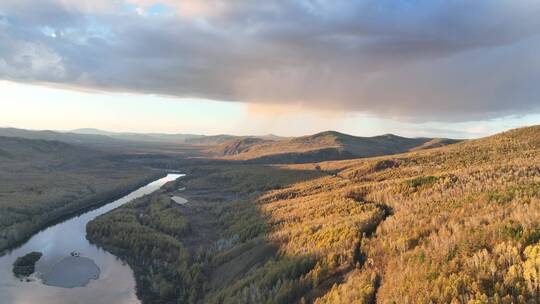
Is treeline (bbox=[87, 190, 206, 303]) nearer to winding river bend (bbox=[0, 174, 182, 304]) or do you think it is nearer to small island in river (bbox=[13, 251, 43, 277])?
winding river bend (bbox=[0, 174, 182, 304])

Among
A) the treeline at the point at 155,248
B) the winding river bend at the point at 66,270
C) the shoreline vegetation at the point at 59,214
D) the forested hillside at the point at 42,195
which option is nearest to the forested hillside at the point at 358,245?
the treeline at the point at 155,248

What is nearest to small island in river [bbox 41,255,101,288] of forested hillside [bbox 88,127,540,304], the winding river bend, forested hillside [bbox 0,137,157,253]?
the winding river bend

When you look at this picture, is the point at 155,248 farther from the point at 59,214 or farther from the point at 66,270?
the point at 59,214

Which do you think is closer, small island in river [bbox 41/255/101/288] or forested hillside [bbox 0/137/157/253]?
small island in river [bbox 41/255/101/288]

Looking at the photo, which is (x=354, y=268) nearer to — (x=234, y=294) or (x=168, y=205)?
(x=234, y=294)

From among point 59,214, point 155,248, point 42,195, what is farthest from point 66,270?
point 42,195

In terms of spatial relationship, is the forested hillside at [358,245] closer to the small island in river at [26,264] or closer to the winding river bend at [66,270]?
the winding river bend at [66,270]
